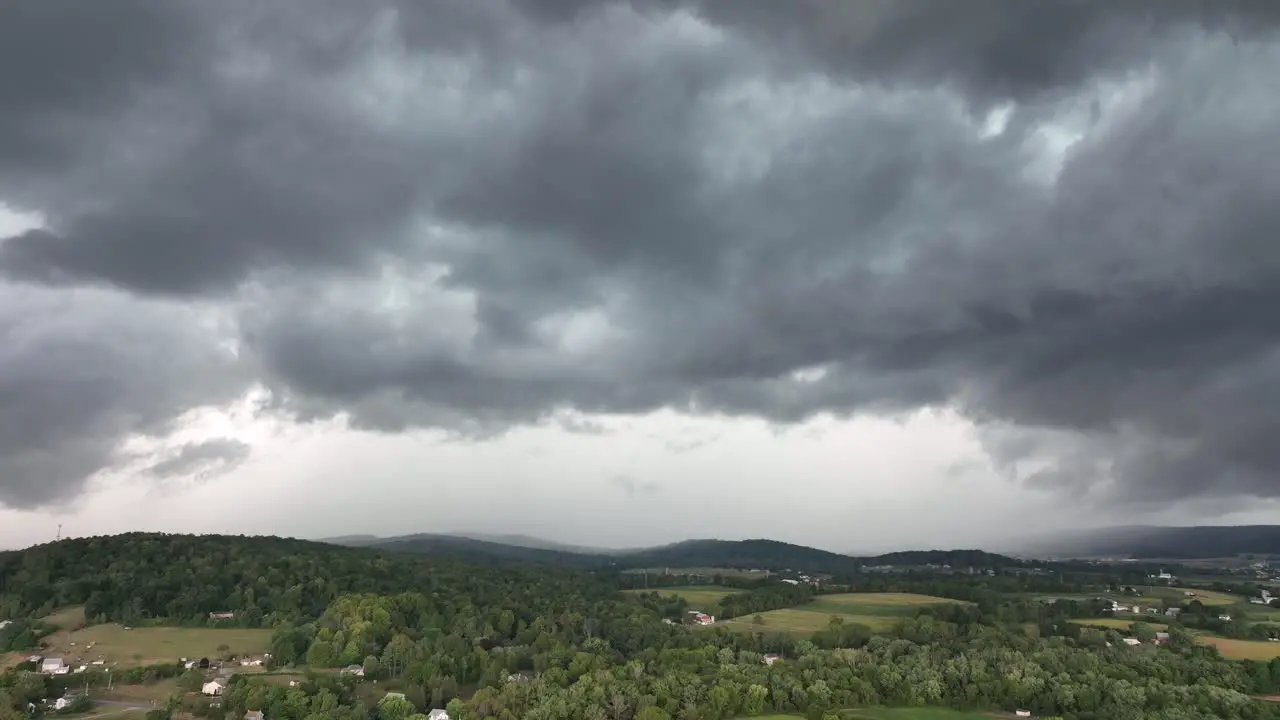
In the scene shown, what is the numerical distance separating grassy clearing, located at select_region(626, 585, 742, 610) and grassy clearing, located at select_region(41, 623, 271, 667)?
276 feet

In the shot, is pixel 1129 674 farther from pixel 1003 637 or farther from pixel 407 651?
pixel 407 651

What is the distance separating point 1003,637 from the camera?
102812 millimetres

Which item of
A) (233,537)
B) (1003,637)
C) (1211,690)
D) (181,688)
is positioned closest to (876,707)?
(1211,690)

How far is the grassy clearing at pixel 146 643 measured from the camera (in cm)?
9638

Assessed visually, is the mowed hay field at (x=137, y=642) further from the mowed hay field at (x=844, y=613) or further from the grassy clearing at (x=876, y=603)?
the grassy clearing at (x=876, y=603)

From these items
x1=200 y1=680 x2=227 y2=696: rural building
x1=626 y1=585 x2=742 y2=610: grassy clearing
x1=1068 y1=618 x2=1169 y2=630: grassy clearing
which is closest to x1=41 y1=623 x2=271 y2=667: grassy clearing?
x1=200 y1=680 x2=227 y2=696: rural building

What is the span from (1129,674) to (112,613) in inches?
5432

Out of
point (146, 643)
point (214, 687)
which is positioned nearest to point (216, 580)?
point (146, 643)

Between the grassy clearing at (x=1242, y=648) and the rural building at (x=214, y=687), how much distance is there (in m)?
116

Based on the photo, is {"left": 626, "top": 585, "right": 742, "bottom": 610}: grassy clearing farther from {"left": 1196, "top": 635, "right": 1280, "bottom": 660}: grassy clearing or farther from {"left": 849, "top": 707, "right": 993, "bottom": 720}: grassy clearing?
{"left": 1196, "top": 635, "right": 1280, "bottom": 660}: grassy clearing

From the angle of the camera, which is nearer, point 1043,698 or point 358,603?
point 1043,698

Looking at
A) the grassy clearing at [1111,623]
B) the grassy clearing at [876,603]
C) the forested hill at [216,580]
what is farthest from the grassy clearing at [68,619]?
the grassy clearing at [1111,623]

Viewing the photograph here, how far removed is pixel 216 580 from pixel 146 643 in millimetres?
28582

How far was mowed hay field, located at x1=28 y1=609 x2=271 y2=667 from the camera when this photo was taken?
96.6 m
